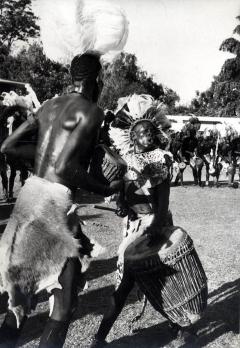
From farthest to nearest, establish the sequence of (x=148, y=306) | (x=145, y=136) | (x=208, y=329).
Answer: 1. (x=148, y=306)
2. (x=208, y=329)
3. (x=145, y=136)

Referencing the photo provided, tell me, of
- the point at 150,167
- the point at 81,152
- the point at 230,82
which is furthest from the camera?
the point at 230,82

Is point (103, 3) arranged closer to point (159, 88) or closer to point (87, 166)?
point (87, 166)

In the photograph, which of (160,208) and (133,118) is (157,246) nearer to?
(160,208)

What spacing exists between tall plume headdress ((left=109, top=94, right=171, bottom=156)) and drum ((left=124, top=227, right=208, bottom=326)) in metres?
0.79

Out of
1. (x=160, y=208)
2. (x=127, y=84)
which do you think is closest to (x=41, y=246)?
(x=160, y=208)

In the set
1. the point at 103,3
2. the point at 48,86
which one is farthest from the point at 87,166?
the point at 48,86

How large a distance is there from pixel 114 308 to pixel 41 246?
973 millimetres

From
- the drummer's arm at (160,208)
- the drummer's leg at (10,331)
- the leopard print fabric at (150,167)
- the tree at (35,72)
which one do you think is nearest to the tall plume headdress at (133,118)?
the leopard print fabric at (150,167)

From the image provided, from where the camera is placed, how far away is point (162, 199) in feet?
11.1

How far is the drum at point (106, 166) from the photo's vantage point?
2795mm

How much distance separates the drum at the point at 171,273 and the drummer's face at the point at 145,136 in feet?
2.04

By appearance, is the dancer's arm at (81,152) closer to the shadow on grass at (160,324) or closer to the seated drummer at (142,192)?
the seated drummer at (142,192)

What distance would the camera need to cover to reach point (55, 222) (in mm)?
2762

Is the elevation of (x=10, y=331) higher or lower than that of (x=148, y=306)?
higher
